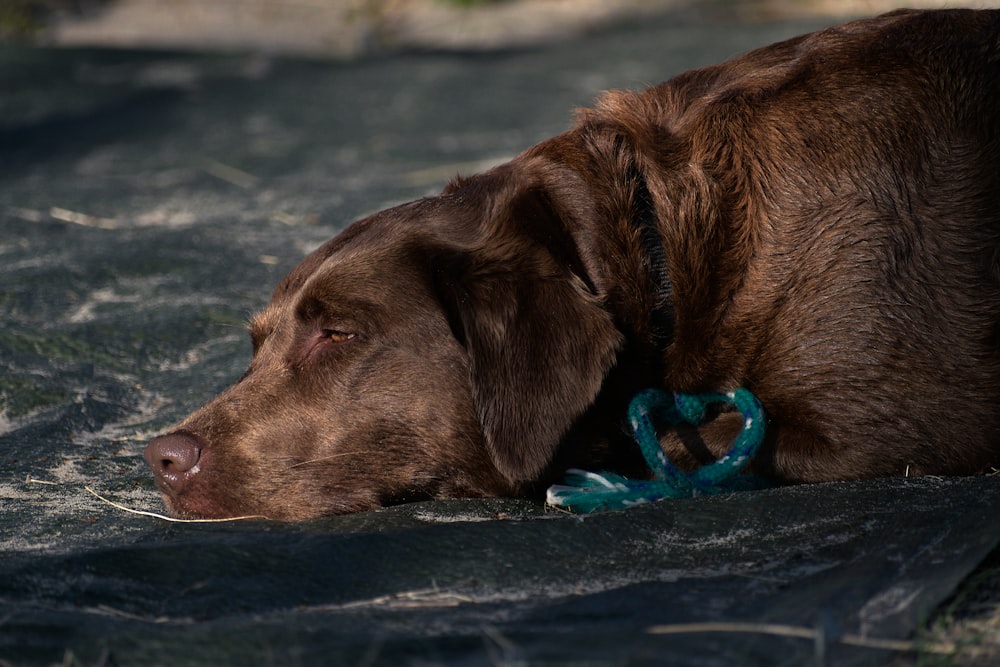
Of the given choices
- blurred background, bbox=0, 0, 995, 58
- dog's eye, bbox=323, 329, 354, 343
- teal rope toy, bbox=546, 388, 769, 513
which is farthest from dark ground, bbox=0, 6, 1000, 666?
blurred background, bbox=0, 0, 995, 58

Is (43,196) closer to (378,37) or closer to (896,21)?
(896,21)

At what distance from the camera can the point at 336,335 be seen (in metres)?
3.15

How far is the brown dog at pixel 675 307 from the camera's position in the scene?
2.85 m

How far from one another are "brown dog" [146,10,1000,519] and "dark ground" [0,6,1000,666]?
0.55 ft

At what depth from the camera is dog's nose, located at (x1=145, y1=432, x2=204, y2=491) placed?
304 centimetres

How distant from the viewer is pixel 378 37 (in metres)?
12.6

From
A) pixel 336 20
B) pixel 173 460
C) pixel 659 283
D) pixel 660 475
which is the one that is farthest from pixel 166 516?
pixel 336 20

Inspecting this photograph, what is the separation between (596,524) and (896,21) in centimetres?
173

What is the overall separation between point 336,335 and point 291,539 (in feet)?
2.55

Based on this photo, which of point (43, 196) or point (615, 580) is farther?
point (43, 196)

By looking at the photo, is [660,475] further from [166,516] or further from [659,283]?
[166,516]

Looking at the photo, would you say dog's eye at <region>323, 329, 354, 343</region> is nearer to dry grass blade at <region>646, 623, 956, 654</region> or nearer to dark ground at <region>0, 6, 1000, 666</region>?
dark ground at <region>0, 6, 1000, 666</region>

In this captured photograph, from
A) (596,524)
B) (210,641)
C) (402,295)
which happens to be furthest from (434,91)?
(210,641)

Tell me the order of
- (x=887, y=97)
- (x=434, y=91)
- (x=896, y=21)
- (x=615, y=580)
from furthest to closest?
(x=434, y=91) → (x=896, y=21) → (x=887, y=97) → (x=615, y=580)
